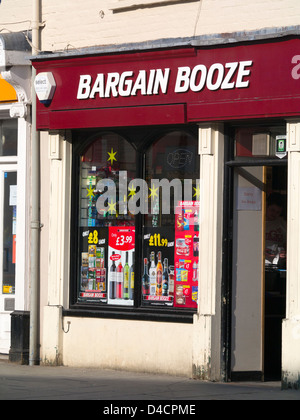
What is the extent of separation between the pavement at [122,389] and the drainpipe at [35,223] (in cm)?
48

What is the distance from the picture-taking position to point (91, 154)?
42.2 ft

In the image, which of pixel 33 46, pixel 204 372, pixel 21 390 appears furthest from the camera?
pixel 33 46

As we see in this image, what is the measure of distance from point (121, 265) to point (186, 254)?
3.19 ft

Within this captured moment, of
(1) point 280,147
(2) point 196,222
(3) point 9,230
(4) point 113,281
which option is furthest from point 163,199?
(3) point 9,230

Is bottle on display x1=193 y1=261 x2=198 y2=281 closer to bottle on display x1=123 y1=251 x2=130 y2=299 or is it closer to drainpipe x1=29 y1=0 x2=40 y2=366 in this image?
bottle on display x1=123 y1=251 x2=130 y2=299

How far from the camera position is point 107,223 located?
41.8 ft

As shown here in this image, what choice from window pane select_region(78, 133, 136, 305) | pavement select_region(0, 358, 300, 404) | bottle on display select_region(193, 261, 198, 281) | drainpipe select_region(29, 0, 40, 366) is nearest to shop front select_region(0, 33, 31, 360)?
drainpipe select_region(29, 0, 40, 366)

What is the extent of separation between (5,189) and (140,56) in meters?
3.06

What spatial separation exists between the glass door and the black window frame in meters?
1.16

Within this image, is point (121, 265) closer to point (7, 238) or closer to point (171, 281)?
point (171, 281)

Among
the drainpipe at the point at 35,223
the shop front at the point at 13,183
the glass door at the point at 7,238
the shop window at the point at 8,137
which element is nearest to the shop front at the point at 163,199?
the drainpipe at the point at 35,223

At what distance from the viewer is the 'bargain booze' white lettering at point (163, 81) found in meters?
11.2

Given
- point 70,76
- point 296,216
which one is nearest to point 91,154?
point 70,76

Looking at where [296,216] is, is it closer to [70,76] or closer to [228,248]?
[228,248]
